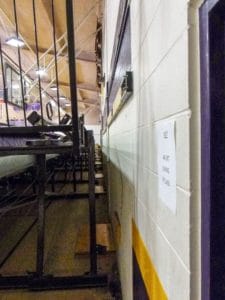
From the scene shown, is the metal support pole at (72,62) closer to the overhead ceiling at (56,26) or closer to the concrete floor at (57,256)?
the concrete floor at (57,256)

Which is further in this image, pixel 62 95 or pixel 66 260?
pixel 62 95

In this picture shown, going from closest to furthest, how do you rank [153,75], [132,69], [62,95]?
[153,75]
[132,69]
[62,95]

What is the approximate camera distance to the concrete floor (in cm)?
191

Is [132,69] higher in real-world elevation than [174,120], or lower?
higher

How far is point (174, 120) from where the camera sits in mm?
650

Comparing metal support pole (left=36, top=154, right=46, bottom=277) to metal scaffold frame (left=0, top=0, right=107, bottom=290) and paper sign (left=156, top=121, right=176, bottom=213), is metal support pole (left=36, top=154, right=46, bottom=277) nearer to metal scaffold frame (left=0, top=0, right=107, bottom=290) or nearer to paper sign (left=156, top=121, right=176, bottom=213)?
metal scaffold frame (left=0, top=0, right=107, bottom=290)

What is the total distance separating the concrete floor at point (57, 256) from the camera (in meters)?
1.91

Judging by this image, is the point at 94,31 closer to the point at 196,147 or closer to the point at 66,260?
the point at 66,260

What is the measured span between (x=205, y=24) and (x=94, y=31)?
5325 mm
